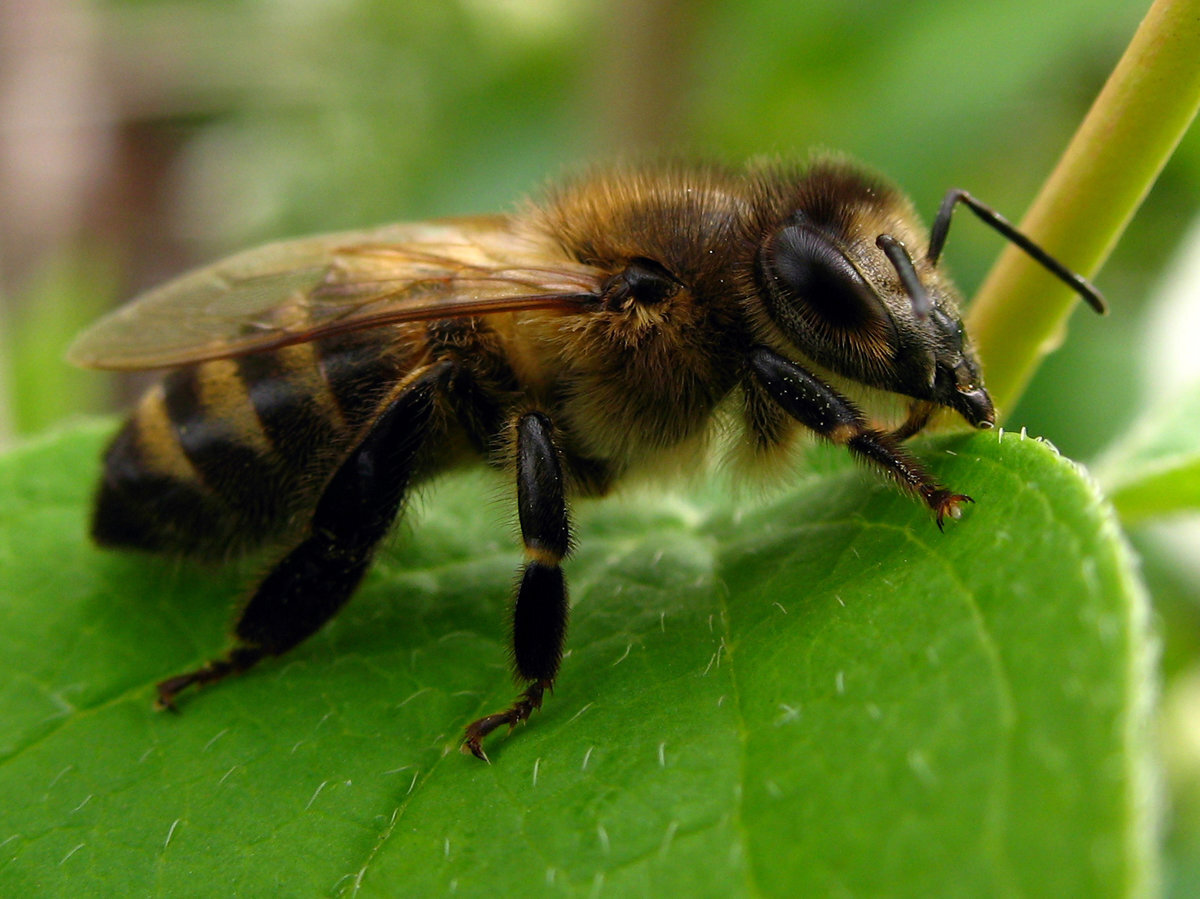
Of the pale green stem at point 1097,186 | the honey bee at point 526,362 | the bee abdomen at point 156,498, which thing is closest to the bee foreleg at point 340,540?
the honey bee at point 526,362

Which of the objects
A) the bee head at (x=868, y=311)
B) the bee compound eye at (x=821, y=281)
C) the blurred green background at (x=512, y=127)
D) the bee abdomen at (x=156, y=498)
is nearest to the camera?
the bee head at (x=868, y=311)

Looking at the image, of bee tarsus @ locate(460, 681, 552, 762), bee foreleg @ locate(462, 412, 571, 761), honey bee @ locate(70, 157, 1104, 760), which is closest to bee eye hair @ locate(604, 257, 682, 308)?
honey bee @ locate(70, 157, 1104, 760)

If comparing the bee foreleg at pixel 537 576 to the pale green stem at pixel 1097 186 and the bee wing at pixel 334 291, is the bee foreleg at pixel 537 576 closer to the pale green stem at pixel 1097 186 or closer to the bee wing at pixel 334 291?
the bee wing at pixel 334 291

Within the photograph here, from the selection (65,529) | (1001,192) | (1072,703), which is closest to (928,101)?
(1001,192)

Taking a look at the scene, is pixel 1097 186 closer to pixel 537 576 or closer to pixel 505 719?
pixel 537 576

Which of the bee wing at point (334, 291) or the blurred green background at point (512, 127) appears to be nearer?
the bee wing at point (334, 291)

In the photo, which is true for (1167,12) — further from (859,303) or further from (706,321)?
(706,321)

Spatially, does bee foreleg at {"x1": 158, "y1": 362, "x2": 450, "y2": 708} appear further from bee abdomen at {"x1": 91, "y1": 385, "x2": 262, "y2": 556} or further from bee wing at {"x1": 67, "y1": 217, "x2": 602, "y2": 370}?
bee abdomen at {"x1": 91, "y1": 385, "x2": 262, "y2": 556}
